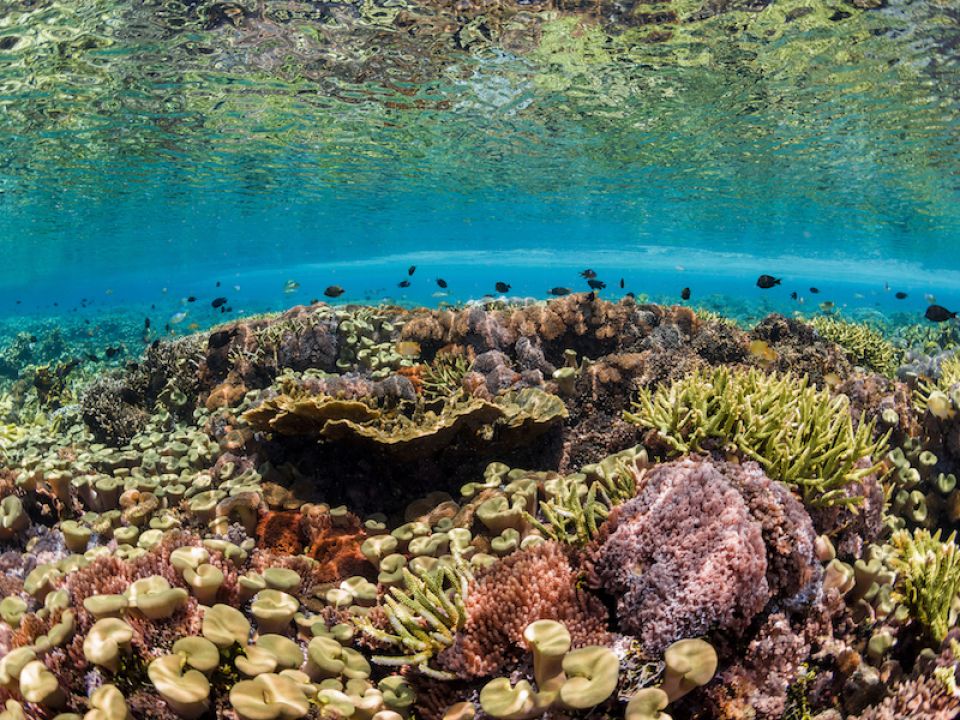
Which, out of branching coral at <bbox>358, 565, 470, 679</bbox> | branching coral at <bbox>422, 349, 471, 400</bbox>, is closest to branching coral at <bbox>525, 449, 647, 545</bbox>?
branching coral at <bbox>358, 565, 470, 679</bbox>

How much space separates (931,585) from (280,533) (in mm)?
4786

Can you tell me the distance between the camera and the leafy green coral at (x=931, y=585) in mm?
3389

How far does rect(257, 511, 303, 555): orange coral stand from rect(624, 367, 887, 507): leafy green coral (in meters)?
3.17

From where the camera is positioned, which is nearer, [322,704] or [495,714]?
[495,714]

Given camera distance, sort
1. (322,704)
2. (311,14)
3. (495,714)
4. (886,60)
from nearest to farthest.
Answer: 1. (495,714)
2. (322,704)
3. (311,14)
4. (886,60)

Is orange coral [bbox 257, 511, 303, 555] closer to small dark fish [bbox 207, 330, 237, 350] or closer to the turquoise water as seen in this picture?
small dark fish [bbox 207, 330, 237, 350]

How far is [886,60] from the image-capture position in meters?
14.5

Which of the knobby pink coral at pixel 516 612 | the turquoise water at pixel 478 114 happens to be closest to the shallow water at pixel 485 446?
the knobby pink coral at pixel 516 612

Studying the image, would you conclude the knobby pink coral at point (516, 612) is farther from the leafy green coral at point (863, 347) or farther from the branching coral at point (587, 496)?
the leafy green coral at point (863, 347)

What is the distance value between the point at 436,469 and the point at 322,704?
3.19m

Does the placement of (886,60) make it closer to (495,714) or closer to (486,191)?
(495,714)

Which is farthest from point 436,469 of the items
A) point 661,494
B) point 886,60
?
point 886,60

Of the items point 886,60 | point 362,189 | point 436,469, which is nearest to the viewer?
point 436,469

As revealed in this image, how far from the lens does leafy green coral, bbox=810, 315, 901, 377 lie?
11141 mm
